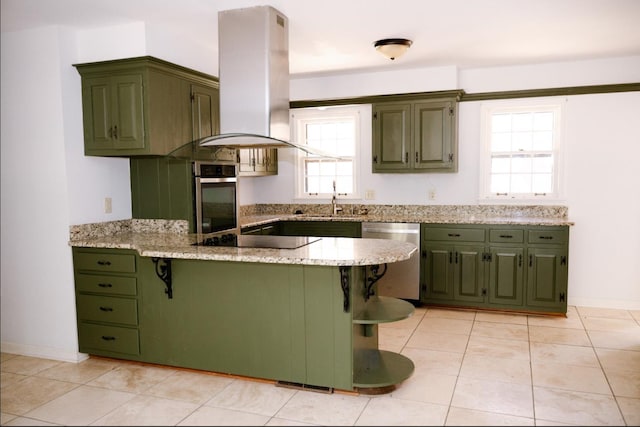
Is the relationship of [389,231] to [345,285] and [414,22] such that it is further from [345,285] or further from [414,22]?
[345,285]

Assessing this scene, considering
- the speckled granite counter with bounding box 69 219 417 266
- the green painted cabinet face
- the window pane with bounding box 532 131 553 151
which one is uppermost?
the window pane with bounding box 532 131 553 151

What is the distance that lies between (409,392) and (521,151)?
10.3ft

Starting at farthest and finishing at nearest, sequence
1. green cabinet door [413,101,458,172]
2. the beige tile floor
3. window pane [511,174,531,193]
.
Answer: window pane [511,174,531,193] → green cabinet door [413,101,458,172] → the beige tile floor

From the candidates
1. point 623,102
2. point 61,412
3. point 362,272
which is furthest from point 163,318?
point 623,102

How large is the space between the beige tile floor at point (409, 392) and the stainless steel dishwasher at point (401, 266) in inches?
37.3

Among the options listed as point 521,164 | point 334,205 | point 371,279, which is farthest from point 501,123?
point 371,279

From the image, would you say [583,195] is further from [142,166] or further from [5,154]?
[5,154]

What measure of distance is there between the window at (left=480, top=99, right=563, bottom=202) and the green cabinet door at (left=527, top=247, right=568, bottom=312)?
2.38 feet

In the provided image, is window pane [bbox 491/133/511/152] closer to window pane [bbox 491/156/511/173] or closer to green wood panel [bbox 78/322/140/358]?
window pane [bbox 491/156/511/173]

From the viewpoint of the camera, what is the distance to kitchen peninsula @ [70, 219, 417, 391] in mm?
3012

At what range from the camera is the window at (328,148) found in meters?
5.77

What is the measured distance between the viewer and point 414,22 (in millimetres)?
3701

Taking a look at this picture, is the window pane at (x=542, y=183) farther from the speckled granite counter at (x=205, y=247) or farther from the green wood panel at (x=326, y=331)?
the green wood panel at (x=326, y=331)

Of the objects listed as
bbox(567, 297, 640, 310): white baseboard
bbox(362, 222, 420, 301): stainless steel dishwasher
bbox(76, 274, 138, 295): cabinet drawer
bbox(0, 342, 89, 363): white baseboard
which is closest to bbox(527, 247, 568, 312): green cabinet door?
bbox(567, 297, 640, 310): white baseboard
